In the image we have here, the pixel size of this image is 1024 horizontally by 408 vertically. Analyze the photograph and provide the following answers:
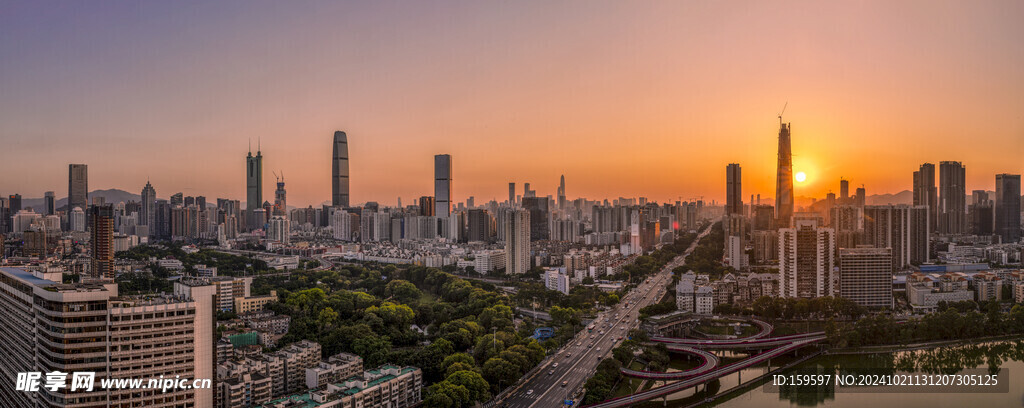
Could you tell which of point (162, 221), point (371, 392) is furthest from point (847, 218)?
point (162, 221)

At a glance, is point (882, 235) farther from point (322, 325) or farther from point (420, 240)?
point (420, 240)

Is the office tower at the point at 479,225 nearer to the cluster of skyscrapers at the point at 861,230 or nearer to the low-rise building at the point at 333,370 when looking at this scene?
the cluster of skyscrapers at the point at 861,230

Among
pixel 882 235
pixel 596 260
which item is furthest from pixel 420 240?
pixel 882 235

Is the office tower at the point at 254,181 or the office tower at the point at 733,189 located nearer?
the office tower at the point at 733,189

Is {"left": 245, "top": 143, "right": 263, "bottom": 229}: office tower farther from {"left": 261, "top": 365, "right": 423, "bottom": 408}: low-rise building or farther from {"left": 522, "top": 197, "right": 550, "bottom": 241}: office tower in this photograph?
{"left": 261, "top": 365, "right": 423, "bottom": 408}: low-rise building

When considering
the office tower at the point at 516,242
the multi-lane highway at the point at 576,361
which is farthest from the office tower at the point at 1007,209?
Result: the office tower at the point at 516,242
